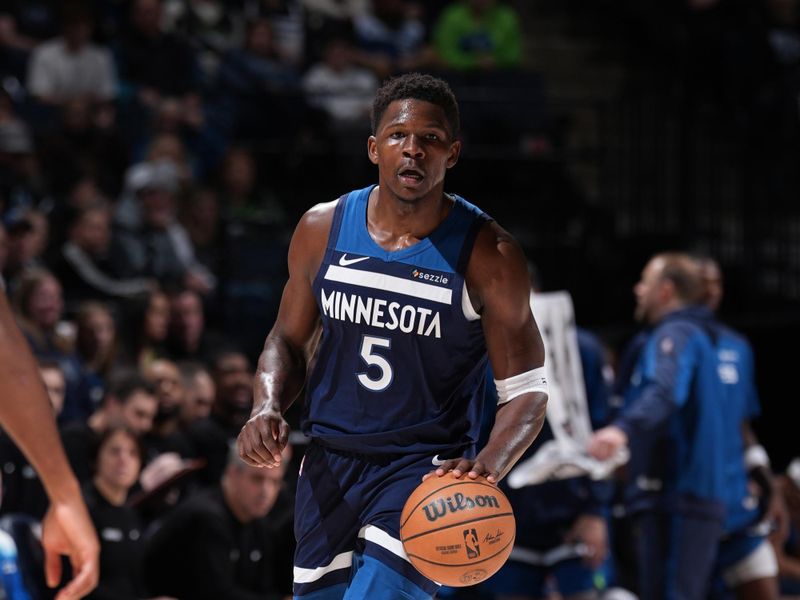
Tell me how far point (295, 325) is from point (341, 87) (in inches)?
291

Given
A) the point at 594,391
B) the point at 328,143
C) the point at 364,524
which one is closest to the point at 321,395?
the point at 364,524

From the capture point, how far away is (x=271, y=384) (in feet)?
13.6

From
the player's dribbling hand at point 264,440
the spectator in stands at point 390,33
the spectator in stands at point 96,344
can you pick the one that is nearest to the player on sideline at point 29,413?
the player's dribbling hand at point 264,440

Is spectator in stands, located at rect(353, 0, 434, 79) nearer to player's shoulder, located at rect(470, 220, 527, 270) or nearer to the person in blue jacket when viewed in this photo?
the person in blue jacket

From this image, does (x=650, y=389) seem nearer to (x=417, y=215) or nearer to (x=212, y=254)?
(x=417, y=215)

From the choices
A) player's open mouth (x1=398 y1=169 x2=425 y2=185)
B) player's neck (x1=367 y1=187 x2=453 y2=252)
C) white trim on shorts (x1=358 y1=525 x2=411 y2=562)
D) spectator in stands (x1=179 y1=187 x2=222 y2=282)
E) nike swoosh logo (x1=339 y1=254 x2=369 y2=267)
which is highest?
spectator in stands (x1=179 y1=187 x2=222 y2=282)

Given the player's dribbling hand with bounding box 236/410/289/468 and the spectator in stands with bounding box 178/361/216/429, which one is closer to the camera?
the player's dribbling hand with bounding box 236/410/289/468

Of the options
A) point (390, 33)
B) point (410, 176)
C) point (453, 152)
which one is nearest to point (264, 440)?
point (410, 176)

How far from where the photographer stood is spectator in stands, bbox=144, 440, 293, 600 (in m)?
7.02

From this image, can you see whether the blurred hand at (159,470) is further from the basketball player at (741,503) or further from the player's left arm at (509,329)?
the player's left arm at (509,329)

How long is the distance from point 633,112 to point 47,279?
552 cm

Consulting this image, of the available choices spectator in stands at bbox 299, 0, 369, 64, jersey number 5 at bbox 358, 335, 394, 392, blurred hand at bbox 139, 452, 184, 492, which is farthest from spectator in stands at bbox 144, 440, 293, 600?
spectator in stands at bbox 299, 0, 369, 64

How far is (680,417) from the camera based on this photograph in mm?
7219

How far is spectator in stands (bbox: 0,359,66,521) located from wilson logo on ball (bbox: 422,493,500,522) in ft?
12.7
